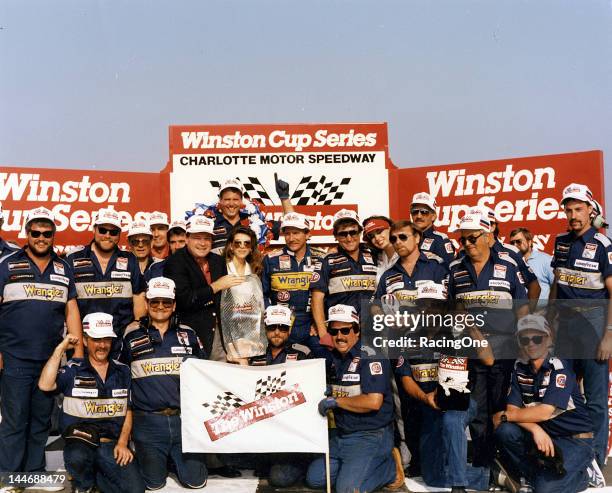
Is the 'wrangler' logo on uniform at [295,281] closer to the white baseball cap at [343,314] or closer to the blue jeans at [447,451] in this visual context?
the white baseball cap at [343,314]

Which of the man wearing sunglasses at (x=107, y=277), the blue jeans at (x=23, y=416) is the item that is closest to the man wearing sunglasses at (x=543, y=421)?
the man wearing sunglasses at (x=107, y=277)

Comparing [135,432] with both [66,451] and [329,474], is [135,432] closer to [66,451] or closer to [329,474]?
[66,451]

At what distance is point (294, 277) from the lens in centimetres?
755

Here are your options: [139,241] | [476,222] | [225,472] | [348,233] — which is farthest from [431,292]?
[139,241]

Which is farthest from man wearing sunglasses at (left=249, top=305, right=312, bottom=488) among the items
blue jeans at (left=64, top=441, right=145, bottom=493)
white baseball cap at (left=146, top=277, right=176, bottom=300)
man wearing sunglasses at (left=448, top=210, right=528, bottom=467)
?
man wearing sunglasses at (left=448, top=210, right=528, bottom=467)

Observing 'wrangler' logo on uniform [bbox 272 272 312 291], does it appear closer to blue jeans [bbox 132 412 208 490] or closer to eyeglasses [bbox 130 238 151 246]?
blue jeans [bbox 132 412 208 490]

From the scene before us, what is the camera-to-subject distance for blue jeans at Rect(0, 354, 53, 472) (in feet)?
21.7

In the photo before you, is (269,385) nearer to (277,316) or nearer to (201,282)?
(277,316)

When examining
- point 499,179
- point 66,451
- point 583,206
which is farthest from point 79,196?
point 583,206

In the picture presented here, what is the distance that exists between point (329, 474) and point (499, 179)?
234 inches

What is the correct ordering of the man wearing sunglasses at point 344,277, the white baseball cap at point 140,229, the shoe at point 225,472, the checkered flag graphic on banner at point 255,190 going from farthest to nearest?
1. the checkered flag graphic on banner at point 255,190
2. the white baseball cap at point 140,229
3. the man wearing sunglasses at point 344,277
4. the shoe at point 225,472

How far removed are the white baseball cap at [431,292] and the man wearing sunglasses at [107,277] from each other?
286 centimetres

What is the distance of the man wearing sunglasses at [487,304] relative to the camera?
6582 millimetres

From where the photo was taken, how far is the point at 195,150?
1081cm
